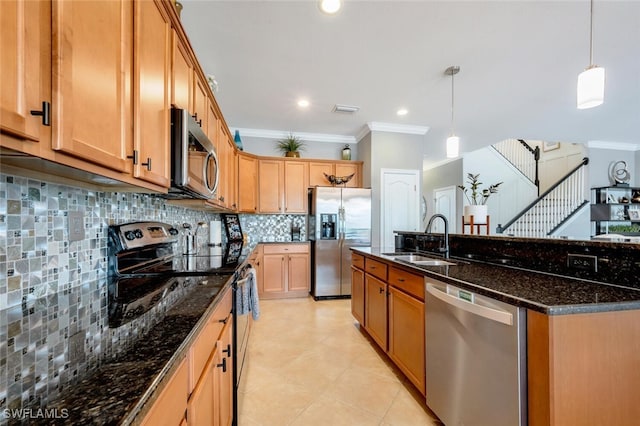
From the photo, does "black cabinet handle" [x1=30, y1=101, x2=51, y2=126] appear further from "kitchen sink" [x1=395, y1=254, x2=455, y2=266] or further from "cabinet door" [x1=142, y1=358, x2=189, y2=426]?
"kitchen sink" [x1=395, y1=254, x2=455, y2=266]

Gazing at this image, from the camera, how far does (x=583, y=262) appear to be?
4.75 feet

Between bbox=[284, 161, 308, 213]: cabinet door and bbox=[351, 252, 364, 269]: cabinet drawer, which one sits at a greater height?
bbox=[284, 161, 308, 213]: cabinet door

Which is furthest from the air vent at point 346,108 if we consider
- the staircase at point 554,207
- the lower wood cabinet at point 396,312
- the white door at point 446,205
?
the staircase at point 554,207

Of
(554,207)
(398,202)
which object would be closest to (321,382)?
(398,202)

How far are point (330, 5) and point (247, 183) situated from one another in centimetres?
Result: 274

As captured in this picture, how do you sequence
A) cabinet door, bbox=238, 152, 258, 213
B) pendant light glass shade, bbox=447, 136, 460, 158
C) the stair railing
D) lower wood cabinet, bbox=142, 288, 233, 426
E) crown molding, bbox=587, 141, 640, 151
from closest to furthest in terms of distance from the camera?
1. lower wood cabinet, bbox=142, 288, 233, 426
2. pendant light glass shade, bbox=447, 136, 460, 158
3. cabinet door, bbox=238, 152, 258, 213
4. crown molding, bbox=587, 141, 640, 151
5. the stair railing

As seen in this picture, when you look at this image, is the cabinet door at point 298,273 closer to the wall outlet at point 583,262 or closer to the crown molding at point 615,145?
the wall outlet at point 583,262

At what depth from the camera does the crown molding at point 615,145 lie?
5.50 m

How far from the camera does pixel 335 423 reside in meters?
1.68

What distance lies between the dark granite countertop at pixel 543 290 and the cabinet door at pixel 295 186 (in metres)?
3.02

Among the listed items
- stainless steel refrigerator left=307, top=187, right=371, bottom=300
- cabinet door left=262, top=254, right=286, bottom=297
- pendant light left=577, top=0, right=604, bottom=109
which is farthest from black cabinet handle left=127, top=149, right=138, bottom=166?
cabinet door left=262, top=254, right=286, bottom=297

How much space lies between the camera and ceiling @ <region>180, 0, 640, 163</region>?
206 centimetres

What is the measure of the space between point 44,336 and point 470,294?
160 centimetres

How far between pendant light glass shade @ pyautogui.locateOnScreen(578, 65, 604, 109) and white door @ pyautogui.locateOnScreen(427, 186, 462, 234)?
5.08 meters
